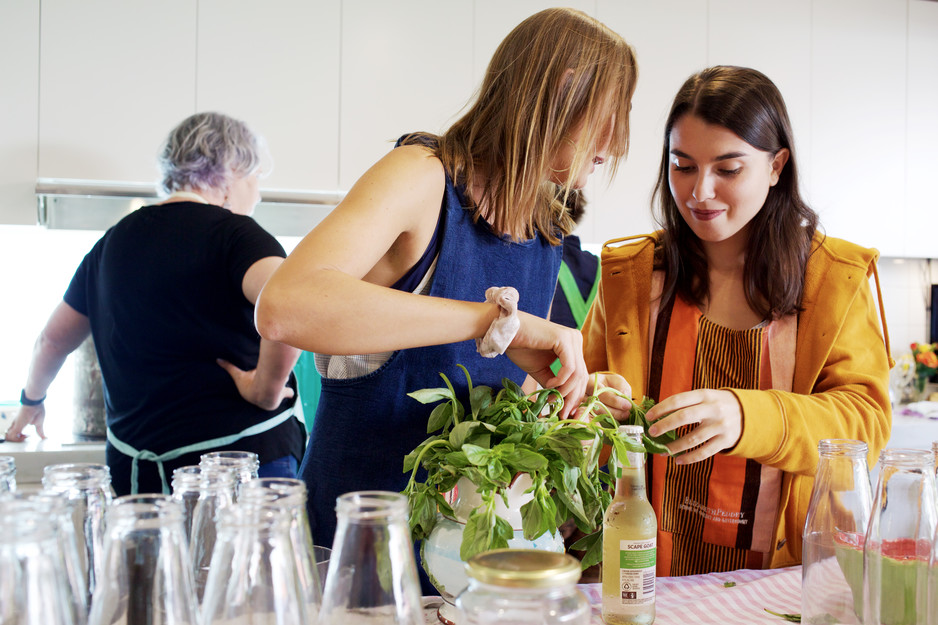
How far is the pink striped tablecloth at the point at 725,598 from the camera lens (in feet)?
2.88

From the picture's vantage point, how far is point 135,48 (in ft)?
8.95

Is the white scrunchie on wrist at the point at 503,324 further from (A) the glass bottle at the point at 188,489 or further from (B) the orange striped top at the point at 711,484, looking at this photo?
(B) the orange striped top at the point at 711,484

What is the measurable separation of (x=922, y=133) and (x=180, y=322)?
3.57 meters

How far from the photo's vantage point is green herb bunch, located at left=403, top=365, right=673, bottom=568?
679 millimetres

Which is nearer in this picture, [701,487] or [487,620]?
[487,620]

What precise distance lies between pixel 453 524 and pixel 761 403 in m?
0.56

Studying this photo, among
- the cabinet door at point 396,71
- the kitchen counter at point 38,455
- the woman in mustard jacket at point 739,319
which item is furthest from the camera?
the cabinet door at point 396,71

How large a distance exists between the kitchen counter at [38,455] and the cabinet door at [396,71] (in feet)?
4.21

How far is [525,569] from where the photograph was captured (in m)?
0.42

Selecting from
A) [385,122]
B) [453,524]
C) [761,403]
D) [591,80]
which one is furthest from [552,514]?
[385,122]

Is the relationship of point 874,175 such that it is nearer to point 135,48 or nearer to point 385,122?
point 385,122

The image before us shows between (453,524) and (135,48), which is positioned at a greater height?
(135,48)

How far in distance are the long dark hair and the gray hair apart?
1067 millimetres

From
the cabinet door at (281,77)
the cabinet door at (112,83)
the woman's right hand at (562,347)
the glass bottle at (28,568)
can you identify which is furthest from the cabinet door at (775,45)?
the glass bottle at (28,568)
